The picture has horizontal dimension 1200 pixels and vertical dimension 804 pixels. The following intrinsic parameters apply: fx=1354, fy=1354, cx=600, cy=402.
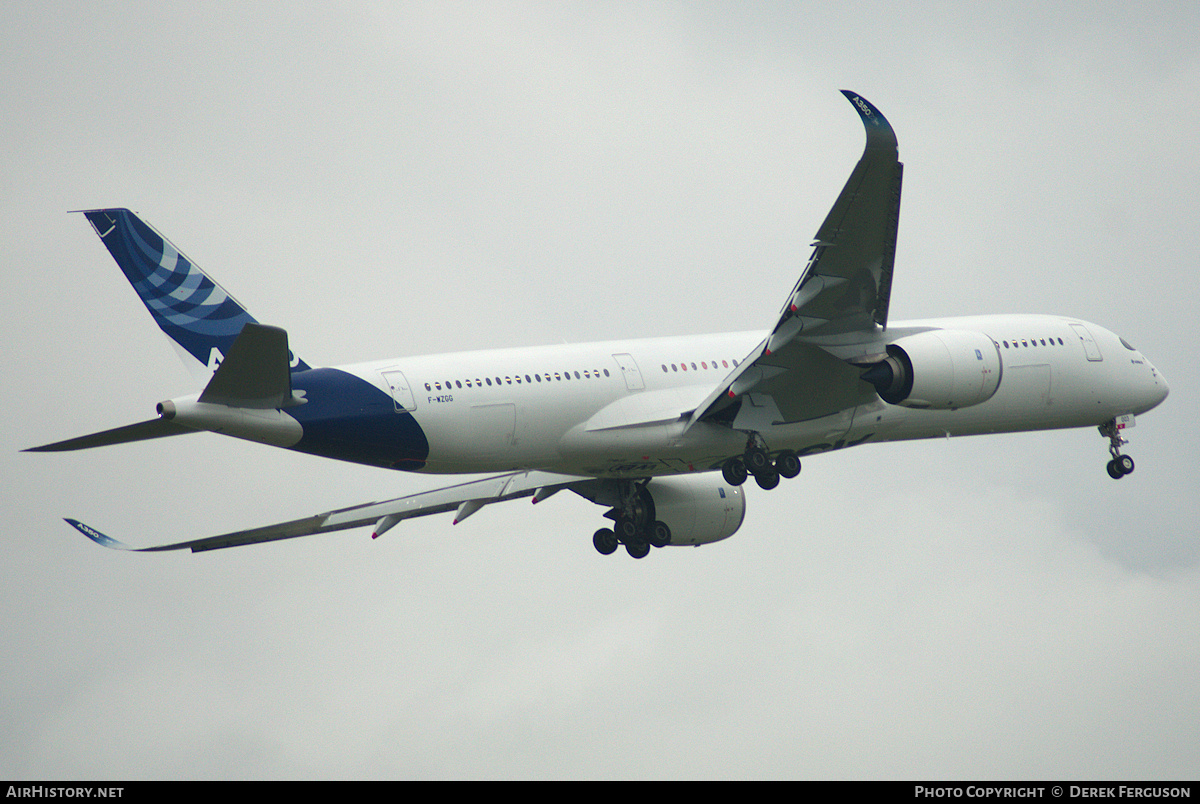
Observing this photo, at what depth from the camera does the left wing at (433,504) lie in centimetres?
2864

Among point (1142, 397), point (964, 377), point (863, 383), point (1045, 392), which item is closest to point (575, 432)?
point (863, 383)

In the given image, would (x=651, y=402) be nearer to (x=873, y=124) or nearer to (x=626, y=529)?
(x=626, y=529)

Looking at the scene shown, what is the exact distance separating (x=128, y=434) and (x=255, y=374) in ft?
7.51

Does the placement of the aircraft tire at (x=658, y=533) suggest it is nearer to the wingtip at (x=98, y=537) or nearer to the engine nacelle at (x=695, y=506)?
the engine nacelle at (x=695, y=506)

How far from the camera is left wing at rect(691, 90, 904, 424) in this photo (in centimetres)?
2288

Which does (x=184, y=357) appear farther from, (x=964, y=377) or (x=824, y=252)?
(x=964, y=377)

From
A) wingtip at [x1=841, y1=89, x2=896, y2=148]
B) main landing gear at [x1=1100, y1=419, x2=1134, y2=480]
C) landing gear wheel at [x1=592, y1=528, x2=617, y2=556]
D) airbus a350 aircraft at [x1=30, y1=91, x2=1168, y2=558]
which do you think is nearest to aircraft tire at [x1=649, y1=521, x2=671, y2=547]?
landing gear wheel at [x1=592, y1=528, x2=617, y2=556]

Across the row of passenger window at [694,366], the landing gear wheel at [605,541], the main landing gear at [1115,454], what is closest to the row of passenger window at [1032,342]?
the main landing gear at [1115,454]

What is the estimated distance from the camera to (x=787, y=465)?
27453mm

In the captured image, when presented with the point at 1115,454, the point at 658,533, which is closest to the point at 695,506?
the point at 658,533

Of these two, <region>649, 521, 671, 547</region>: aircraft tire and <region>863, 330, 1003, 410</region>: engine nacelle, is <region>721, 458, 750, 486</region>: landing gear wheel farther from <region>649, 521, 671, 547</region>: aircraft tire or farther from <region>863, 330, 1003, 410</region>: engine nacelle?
<region>649, 521, 671, 547</region>: aircraft tire

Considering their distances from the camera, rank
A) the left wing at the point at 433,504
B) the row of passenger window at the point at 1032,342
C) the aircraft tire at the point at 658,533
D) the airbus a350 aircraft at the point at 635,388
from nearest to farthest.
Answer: the airbus a350 aircraft at the point at 635,388, the left wing at the point at 433,504, the row of passenger window at the point at 1032,342, the aircraft tire at the point at 658,533

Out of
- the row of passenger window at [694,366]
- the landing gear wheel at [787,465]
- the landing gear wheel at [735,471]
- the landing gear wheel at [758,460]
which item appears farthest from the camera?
the row of passenger window at [694,366]

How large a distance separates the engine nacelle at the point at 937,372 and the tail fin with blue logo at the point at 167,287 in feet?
41.5
